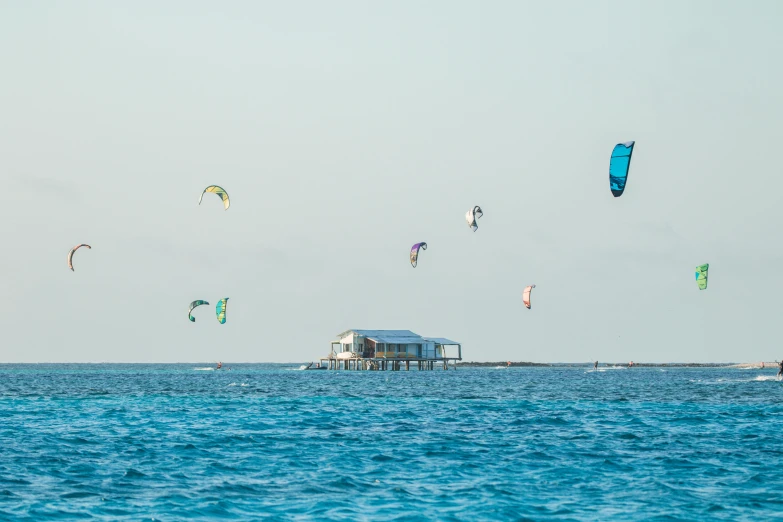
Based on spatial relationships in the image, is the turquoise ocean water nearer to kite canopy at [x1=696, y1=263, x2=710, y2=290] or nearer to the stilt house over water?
kite canopy at [x1=696, y1=263, x2=710, y2=290]

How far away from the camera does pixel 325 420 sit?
33938mm

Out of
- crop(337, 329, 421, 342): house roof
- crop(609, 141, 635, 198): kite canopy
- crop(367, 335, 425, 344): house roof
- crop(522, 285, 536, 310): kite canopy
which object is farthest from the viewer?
crop(337, 329, 421, 342): house roof

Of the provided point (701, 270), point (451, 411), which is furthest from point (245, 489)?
point (701, 270)

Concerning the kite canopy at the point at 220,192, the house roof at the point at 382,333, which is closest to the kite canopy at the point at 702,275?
the kite canopy at the point at 220,192

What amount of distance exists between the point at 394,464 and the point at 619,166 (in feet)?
58.9

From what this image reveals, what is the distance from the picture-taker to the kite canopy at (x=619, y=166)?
35.9m

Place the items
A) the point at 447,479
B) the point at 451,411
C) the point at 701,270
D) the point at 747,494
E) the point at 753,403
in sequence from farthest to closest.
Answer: the point at 701,270, the point at 753,403, the point at 451,411, the point at 447,479, the point at 747,494

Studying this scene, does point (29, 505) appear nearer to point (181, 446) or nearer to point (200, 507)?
point (200, 507)

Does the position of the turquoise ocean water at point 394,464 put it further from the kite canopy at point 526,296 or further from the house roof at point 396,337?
the house roof at point 396,337

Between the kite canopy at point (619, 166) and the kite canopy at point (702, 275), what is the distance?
36.1 meters

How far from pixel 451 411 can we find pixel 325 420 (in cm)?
651

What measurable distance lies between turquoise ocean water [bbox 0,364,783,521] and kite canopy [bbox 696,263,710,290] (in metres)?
32.2

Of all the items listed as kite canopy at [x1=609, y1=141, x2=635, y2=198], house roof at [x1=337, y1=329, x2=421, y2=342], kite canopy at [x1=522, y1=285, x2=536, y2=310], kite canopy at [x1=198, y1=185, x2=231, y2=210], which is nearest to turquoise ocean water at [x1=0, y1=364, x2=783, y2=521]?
kite canopy at [x1=609, y1=141, x2=635, y2=198]

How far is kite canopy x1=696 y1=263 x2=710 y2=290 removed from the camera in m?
70.2
